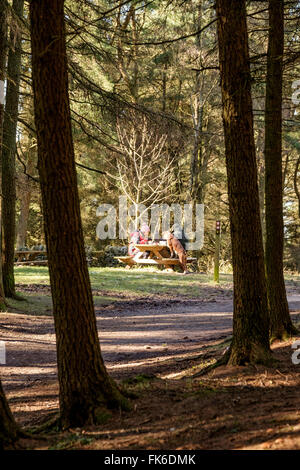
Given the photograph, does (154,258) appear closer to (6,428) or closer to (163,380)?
(163,380)

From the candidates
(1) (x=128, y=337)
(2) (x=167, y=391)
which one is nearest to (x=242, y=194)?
(2) (x=167, y=391)

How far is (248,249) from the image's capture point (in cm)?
609

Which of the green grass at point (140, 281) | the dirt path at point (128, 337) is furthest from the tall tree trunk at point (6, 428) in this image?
the green grass at point (140, 281)

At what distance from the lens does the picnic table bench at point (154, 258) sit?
23.6 meters

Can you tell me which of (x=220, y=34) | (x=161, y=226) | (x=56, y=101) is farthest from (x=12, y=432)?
(x=161, y=226)

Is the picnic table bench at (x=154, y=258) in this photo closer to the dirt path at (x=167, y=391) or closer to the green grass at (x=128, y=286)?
the green grass at (x=128, y=286)

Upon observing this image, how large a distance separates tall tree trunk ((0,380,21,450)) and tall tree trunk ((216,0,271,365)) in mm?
2871

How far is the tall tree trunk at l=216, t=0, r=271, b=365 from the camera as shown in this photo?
19.9 feet

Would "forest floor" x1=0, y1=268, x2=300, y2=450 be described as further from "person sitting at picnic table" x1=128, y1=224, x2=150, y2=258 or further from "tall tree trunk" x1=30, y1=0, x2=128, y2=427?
"person sitting at picnic table" x1=128, y1=224, x2=150, y2=258

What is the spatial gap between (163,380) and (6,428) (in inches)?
92.4

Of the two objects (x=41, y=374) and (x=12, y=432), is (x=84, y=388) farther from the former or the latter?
(x=41, y=374)

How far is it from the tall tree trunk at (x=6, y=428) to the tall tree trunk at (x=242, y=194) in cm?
287

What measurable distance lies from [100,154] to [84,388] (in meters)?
27.7

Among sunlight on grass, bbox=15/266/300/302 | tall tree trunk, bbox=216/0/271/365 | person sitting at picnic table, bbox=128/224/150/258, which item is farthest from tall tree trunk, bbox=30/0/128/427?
person sitting at picnic table, bbox=128/224/150/258
